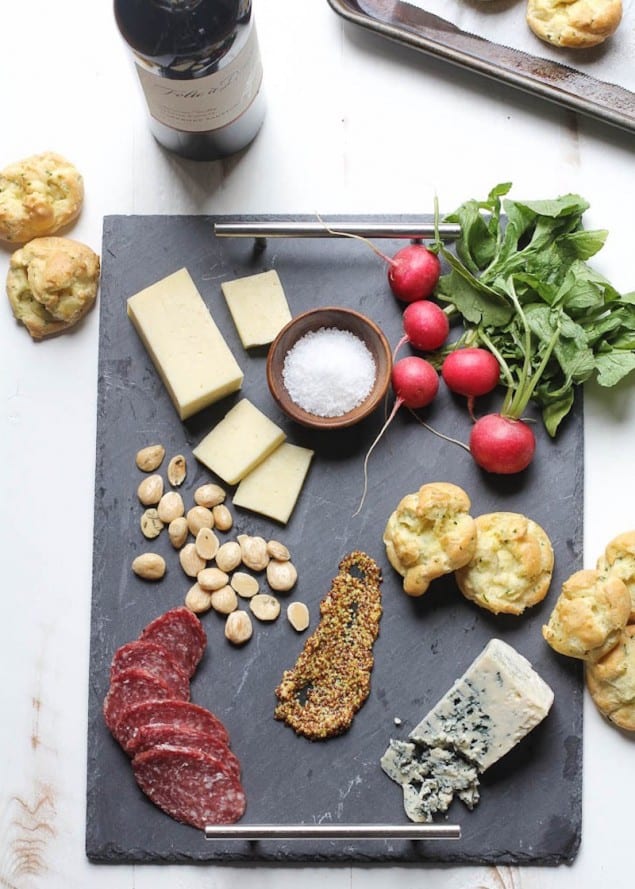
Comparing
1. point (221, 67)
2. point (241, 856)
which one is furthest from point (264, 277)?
point (241, 856)

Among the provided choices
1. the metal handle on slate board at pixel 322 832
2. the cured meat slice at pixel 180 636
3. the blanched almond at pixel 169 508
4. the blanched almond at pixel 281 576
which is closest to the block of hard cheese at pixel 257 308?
the blanched almond at pixel 169 508

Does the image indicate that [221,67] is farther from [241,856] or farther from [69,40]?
[241,856]

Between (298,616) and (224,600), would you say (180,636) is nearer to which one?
(224,600)

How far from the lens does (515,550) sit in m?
2.04

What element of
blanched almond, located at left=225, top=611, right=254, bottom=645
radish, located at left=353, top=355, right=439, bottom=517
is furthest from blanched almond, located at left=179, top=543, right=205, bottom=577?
A: radish, located at left=353, top=355, right=439, bottom=517

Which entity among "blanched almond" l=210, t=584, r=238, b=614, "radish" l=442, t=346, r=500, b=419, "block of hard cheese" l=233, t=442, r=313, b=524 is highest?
"radish" l=442, t=346, r=500, b=419

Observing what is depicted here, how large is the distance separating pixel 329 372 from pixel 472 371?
29 cm

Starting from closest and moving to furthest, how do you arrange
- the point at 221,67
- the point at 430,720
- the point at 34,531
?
the point at 221,67, the point at 430,720, the point at 34,531

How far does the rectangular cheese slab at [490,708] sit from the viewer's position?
199cm

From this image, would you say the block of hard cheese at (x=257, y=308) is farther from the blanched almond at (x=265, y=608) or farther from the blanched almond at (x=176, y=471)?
the blanched almond at (x=265, y=608)

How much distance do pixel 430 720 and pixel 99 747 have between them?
0.68m

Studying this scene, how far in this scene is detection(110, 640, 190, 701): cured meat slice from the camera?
2.07 metres

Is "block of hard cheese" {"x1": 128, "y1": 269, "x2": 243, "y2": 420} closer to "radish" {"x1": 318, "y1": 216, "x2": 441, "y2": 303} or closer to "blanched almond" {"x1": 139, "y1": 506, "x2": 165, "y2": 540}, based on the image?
"blanched almond" {"x1": 139, "y1": 506, "x2": 165, "y2": 540}

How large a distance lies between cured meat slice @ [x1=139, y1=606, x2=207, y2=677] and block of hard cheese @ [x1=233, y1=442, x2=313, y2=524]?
0.26 meters
